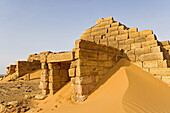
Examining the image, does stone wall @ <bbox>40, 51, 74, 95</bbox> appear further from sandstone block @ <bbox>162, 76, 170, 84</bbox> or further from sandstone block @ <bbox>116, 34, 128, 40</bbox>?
sandstone block @ <bbox>162, 76, 170, 84</bbox>

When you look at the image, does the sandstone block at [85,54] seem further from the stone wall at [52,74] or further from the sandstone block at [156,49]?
the sandstone block at [156,49]

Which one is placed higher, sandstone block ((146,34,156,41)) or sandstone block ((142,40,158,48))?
sandstone block ((146,34,156,41))

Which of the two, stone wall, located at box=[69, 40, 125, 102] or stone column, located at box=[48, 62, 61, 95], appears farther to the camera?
stone column, located at box=[48, 62, 61, 95]

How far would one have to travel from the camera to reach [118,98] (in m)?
4.36

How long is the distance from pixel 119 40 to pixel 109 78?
4835mm

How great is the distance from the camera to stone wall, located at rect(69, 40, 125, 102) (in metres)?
5.55

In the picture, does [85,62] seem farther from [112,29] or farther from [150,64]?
[112,29]

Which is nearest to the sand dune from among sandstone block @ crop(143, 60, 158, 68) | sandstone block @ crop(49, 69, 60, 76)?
sandstone block @ crop(143, 60, 158, 68)

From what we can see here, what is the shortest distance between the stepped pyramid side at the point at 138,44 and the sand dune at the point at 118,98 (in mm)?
777

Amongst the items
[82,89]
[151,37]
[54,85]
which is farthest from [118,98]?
[151,37]

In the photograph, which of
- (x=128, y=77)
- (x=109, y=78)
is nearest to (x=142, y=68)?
(x=128, y=77)

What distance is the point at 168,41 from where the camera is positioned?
396 inches

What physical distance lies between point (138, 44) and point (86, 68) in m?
5.55

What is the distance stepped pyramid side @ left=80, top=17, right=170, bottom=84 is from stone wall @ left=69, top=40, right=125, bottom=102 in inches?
138
